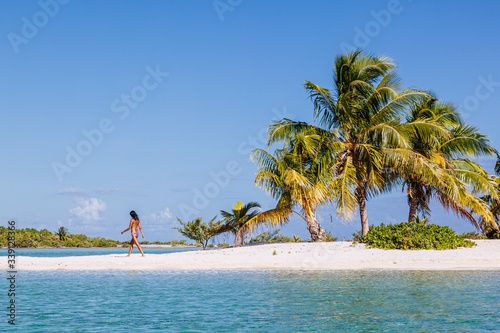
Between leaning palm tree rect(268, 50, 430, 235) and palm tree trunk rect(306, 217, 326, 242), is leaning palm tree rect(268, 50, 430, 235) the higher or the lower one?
the higher one

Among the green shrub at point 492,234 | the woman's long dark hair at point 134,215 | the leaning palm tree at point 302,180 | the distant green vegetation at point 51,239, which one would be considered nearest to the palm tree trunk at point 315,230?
the leaning palm tree at point 302,180

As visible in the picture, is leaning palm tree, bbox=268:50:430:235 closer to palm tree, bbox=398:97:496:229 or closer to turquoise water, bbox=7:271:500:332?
palm tree, bbox=398:97:496:229

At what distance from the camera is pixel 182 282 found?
15125 mm

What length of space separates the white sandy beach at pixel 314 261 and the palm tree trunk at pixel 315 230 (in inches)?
117

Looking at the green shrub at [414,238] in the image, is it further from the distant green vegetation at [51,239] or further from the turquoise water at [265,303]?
the distant green vegetation at [51,239]

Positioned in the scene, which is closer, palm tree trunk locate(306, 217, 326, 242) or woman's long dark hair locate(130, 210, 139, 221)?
woman's long dark hair locate(130, 210, 139, 221)

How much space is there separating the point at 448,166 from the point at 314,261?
10905 mm

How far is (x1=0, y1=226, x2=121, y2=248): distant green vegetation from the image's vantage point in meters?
69.1

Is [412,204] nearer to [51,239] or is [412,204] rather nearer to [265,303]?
[265,303]

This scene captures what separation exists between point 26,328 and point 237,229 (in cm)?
1992

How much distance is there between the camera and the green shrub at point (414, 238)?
2230 centimetres

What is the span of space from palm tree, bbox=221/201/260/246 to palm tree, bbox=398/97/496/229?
8267mm

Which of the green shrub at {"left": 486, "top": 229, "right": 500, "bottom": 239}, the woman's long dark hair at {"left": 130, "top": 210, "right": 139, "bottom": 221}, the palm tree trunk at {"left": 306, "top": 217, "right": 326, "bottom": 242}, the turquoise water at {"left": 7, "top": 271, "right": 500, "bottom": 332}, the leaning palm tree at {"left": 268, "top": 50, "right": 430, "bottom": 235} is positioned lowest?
the turquoise water at {"left": 7, "top": 271, "right": 500, "bottom": 332}

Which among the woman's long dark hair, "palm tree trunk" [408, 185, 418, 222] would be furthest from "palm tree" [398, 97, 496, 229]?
the woman's long dark hair
